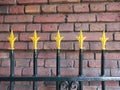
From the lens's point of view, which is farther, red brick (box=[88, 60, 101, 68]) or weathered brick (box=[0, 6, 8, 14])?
weathered brick (box=[0, 6, 8, 14])

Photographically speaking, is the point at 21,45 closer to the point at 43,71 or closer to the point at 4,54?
the point at 4,54

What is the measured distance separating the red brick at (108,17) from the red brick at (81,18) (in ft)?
0.19

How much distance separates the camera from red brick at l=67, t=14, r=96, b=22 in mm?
2779

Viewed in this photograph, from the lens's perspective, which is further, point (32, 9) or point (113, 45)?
point (32, 9)

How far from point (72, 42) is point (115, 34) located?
0.42 m

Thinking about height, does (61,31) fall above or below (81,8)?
below

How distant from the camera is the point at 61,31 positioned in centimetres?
281

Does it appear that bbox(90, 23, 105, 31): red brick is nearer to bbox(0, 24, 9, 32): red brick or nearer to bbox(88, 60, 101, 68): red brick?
bbox(88, 60, 101, 68): red brick

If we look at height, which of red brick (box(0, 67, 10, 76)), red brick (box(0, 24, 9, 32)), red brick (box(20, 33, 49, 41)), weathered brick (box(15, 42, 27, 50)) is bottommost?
red brick (box(0, 67, 10, 76))

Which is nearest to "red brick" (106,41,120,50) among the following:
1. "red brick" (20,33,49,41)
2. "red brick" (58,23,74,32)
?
"red brick" (58,23,74,32)

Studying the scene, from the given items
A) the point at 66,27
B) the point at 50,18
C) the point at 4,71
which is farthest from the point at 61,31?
the point at 4,71

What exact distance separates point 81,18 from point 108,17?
0.26m

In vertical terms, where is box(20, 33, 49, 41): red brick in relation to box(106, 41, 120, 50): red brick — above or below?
above

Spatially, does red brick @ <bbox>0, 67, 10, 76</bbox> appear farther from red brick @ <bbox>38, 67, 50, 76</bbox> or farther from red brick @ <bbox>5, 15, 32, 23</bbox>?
red brick @ <bbox>5, 15, 32, 23</bbox>
